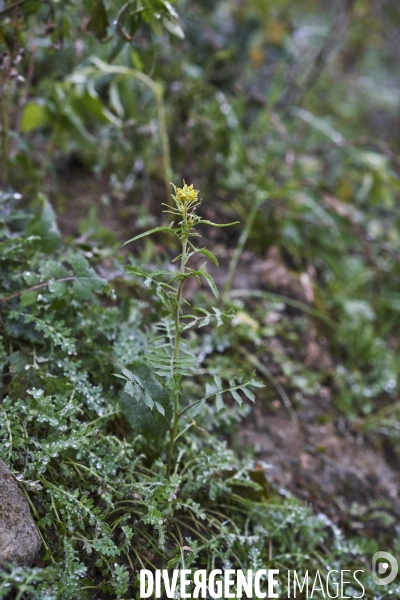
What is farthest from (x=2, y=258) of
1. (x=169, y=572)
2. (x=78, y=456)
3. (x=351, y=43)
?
(x=351, y=43)

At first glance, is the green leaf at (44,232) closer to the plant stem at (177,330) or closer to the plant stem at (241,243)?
the plant stem at (177,330)

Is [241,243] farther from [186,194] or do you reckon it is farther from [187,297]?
[186,194]

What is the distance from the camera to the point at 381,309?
2973 mm

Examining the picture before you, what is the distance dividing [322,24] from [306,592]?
582 cm

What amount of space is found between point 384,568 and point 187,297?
125cm

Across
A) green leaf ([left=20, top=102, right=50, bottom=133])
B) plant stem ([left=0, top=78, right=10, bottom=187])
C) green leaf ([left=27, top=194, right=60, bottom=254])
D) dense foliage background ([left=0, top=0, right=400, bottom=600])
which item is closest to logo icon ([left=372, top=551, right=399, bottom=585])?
dense foliage background ([left=0, top=0, right=400, bottom=600])

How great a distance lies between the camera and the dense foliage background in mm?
1299

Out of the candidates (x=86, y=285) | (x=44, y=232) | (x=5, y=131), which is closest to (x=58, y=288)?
(x=86, y=285)

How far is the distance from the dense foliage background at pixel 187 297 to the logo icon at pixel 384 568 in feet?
0.13

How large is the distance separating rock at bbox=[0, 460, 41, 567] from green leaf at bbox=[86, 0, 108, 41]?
1.37 m

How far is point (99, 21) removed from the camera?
168cm

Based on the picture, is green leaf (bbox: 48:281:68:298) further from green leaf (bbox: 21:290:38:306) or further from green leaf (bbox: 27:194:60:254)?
green leaf (bbox: 27:194:60:254)

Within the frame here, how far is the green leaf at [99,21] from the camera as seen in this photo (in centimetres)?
165

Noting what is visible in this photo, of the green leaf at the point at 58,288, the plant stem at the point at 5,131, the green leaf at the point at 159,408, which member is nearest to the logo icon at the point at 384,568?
the green leaf at the point at 159,408
